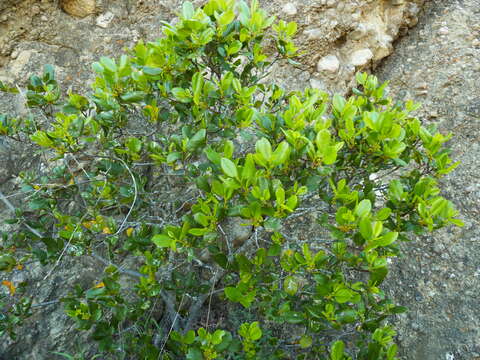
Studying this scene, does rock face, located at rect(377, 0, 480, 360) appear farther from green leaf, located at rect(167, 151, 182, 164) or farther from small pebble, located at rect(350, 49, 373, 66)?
green leaf, located at rect(167, 151, 182, 164)

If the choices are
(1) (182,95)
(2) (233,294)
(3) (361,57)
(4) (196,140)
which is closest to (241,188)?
(4) (196,140)

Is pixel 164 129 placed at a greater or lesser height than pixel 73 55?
lesser

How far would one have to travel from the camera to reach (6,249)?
1712mm

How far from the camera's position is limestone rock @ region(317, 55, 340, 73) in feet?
9.56

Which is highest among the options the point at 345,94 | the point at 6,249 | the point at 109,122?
the point at 109,122

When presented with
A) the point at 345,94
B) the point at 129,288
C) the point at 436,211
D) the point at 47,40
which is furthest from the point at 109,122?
the point at 345,94

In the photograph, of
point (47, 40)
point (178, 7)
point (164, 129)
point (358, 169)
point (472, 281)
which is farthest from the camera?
point (178, 7)

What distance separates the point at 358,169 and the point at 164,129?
1.39 m

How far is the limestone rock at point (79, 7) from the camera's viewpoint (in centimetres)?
280

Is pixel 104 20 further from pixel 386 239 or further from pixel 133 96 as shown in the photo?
pixel 386 239

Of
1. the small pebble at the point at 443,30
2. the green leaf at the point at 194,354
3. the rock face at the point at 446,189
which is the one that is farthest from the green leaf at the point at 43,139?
the small pebble at the point at 443,30

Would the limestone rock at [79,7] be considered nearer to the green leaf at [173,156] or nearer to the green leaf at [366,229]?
the green leaf at [173,156]

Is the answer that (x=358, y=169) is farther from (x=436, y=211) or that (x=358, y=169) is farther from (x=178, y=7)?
(x=178, y=7)

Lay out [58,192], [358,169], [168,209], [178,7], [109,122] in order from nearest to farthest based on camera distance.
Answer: [358,169] < [109,122] < [58,192] < [168,209] < [178,7]
